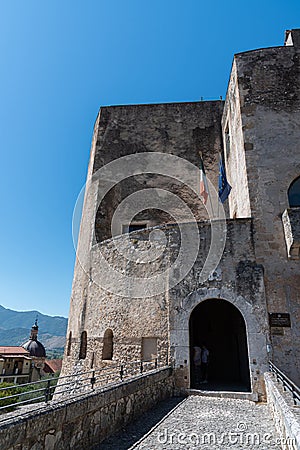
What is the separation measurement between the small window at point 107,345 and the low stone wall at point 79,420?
161 inches

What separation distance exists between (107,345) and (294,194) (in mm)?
7902

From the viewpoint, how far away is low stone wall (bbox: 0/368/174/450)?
304 centimetres

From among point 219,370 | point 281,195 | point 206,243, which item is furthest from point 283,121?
point 219,370

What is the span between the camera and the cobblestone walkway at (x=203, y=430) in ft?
14.8

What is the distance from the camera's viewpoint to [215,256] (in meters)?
9.31

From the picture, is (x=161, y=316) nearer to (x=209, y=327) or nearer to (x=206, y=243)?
(x=206, y=243)

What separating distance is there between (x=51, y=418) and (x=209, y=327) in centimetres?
1191

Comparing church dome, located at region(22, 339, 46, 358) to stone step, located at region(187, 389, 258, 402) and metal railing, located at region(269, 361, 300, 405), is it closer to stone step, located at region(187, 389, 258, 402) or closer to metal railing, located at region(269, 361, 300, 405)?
stone step, located at region(187, 389, 258, 402)

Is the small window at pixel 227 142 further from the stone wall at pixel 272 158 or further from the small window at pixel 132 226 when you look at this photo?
the small window at pixel 132 226

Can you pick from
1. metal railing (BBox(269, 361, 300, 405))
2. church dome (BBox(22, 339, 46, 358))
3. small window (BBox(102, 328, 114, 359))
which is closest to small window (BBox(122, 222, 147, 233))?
small window (BBox(102, 328, 114, 359))

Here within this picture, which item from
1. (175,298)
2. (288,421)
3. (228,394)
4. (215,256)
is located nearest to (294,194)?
(215,256)

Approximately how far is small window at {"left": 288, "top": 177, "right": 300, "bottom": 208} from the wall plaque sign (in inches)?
133

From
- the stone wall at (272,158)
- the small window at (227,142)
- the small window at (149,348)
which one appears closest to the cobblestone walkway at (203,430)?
the small window at (149,348)

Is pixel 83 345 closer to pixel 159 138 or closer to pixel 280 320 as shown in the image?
pixel 280 320
